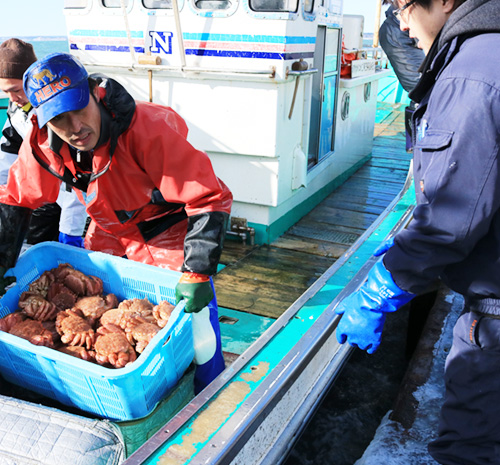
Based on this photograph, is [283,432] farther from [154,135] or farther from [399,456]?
[154,135]

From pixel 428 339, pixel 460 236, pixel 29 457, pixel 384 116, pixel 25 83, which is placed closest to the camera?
pixel 460 236

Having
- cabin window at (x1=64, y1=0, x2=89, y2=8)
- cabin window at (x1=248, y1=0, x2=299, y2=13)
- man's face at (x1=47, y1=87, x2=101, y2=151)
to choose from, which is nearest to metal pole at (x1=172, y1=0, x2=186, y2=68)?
cabin window at (x1=248, y1=0, x2=299, y2=13)

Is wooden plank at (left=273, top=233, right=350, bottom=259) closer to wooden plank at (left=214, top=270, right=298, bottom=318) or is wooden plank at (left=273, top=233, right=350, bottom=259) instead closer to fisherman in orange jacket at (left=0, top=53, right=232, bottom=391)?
wooden plank at (left=214, top=270, right=298, bottom=318)

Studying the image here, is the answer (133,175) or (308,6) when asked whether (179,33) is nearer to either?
(308,6)

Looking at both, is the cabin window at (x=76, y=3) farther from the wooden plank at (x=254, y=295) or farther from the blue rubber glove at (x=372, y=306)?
the blue rubber glove at (x=372, y=306)

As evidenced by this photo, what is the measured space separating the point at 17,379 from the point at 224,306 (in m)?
2.19

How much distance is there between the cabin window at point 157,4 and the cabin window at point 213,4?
285mm

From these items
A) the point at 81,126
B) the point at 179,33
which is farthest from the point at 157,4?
the point at 81,126

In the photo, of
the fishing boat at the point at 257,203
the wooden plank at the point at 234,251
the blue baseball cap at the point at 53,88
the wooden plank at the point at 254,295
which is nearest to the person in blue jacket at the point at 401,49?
the fishing boat at the point at 257,203

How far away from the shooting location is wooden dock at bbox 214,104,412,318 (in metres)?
4.35

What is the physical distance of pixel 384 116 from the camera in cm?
1245

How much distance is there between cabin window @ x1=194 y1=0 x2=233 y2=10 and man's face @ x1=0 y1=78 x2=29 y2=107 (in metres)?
2.31

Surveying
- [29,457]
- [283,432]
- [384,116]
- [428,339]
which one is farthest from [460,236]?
[384,116]

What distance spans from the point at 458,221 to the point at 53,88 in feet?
5.37
